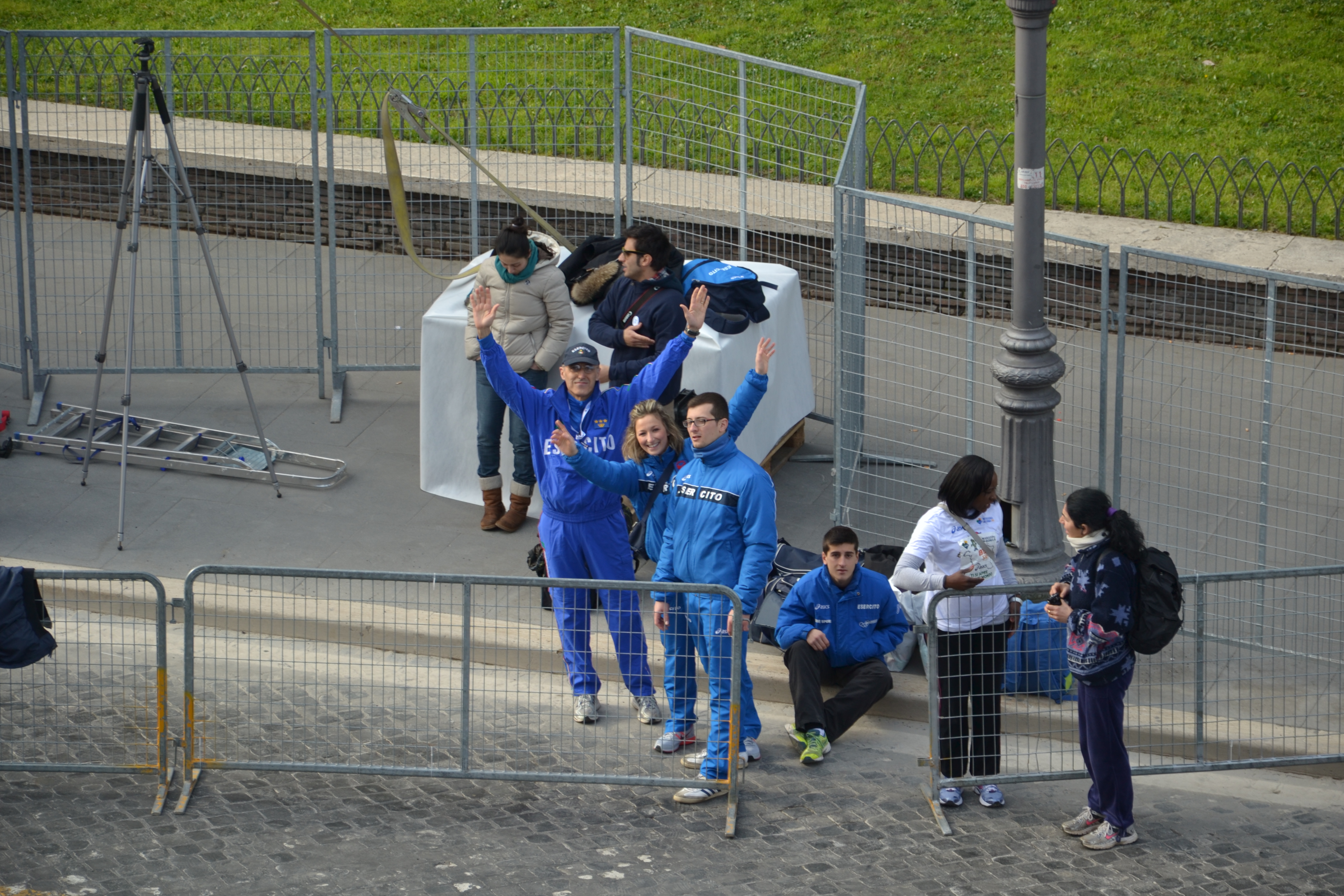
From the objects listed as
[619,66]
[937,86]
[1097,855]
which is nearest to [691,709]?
[1097,855]

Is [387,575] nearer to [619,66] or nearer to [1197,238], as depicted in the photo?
[619,66]

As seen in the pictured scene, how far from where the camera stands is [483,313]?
26.5 ft

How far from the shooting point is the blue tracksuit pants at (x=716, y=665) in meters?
7.50

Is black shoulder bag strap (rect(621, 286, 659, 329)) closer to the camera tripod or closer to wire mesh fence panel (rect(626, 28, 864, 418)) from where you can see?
wire mesh fence panel (rect(626, 28, 864, 418))

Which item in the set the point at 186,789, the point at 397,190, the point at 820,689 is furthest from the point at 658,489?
the point at 397,190

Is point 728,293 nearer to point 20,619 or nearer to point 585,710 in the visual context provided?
point 585,710

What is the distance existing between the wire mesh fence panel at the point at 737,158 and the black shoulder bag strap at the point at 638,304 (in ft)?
4.44

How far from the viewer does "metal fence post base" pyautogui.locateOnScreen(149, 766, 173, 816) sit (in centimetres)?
729

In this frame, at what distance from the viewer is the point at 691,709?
308 inches

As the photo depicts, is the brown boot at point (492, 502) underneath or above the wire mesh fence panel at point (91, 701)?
above

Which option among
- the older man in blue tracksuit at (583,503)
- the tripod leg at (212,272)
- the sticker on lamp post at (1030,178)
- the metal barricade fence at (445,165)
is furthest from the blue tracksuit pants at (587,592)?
the metal barricade fence at (445,165)

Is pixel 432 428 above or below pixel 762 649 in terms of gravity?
above

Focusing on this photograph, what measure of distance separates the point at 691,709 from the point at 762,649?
1.04 meters

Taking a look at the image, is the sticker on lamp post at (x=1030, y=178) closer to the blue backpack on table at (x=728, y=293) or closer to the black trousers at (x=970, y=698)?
the black trousers at (x=970, y=698)
